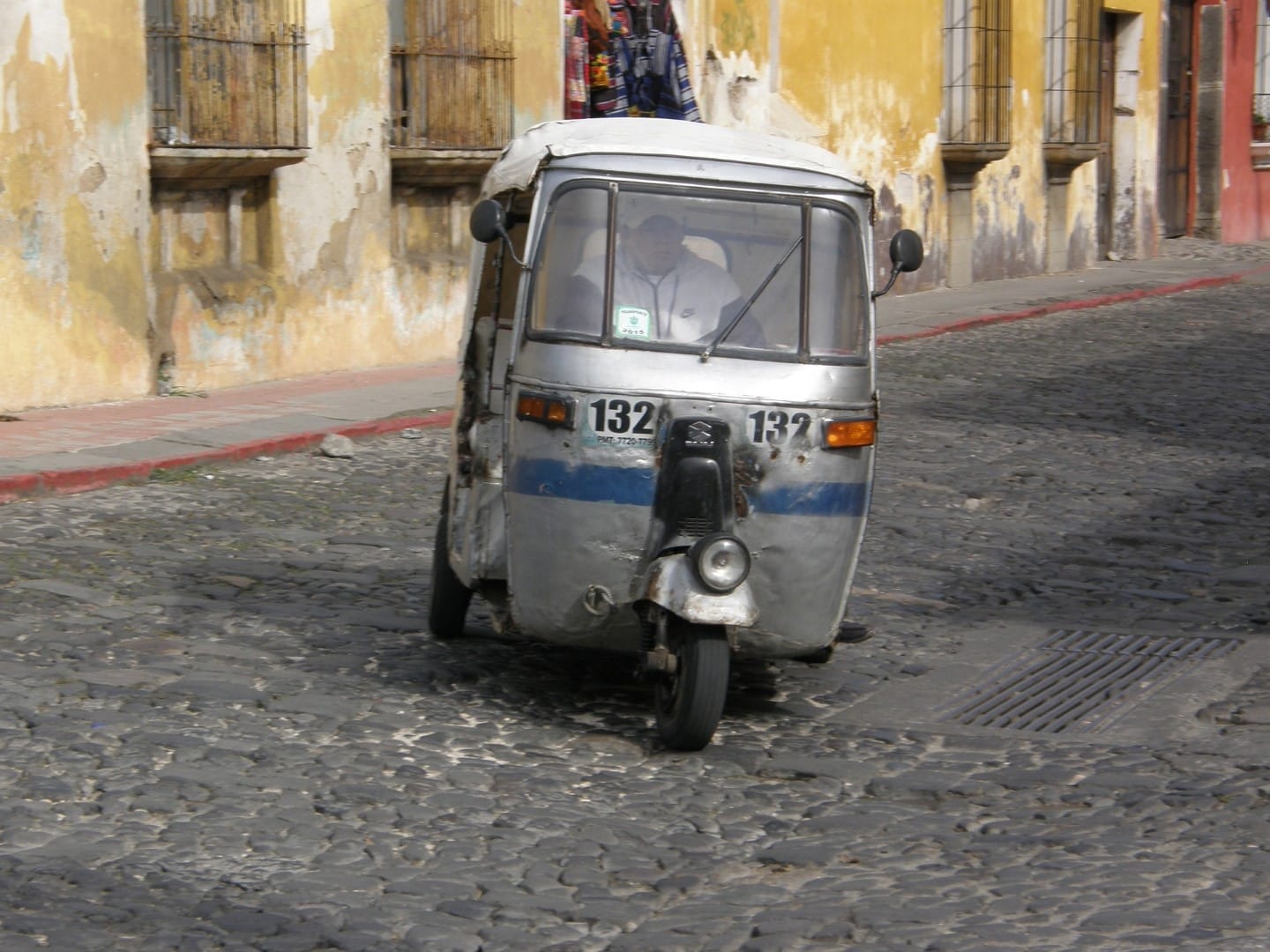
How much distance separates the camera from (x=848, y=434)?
5.78 metres

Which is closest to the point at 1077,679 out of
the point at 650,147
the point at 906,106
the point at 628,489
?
the point at 628,489

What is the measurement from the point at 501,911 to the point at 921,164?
18740 millimetres

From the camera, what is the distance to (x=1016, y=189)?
79.2ft

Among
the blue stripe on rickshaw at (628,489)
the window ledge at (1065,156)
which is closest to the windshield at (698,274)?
the blue stripe on rickshaw at (628,489)

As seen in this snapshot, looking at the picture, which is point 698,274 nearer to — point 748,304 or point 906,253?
point 748,304

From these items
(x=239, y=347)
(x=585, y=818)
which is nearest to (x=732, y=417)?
(x=585, y=818)

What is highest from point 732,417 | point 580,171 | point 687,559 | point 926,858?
point 580,171

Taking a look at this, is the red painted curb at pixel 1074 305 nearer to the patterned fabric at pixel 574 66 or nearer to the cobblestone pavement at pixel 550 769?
the patterned fabric at pixel 574 66

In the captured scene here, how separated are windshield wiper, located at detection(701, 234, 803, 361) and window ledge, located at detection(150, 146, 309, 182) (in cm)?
769

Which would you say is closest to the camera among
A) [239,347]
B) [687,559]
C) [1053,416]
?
[687,559]

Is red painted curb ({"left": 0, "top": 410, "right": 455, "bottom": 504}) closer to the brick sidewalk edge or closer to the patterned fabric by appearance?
the brick sidewalk edge

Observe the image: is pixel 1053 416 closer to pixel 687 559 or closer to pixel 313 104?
pixel 313 104

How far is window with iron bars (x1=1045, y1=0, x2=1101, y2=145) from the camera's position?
24.8 metres

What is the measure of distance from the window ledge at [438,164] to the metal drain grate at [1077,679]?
880cm
